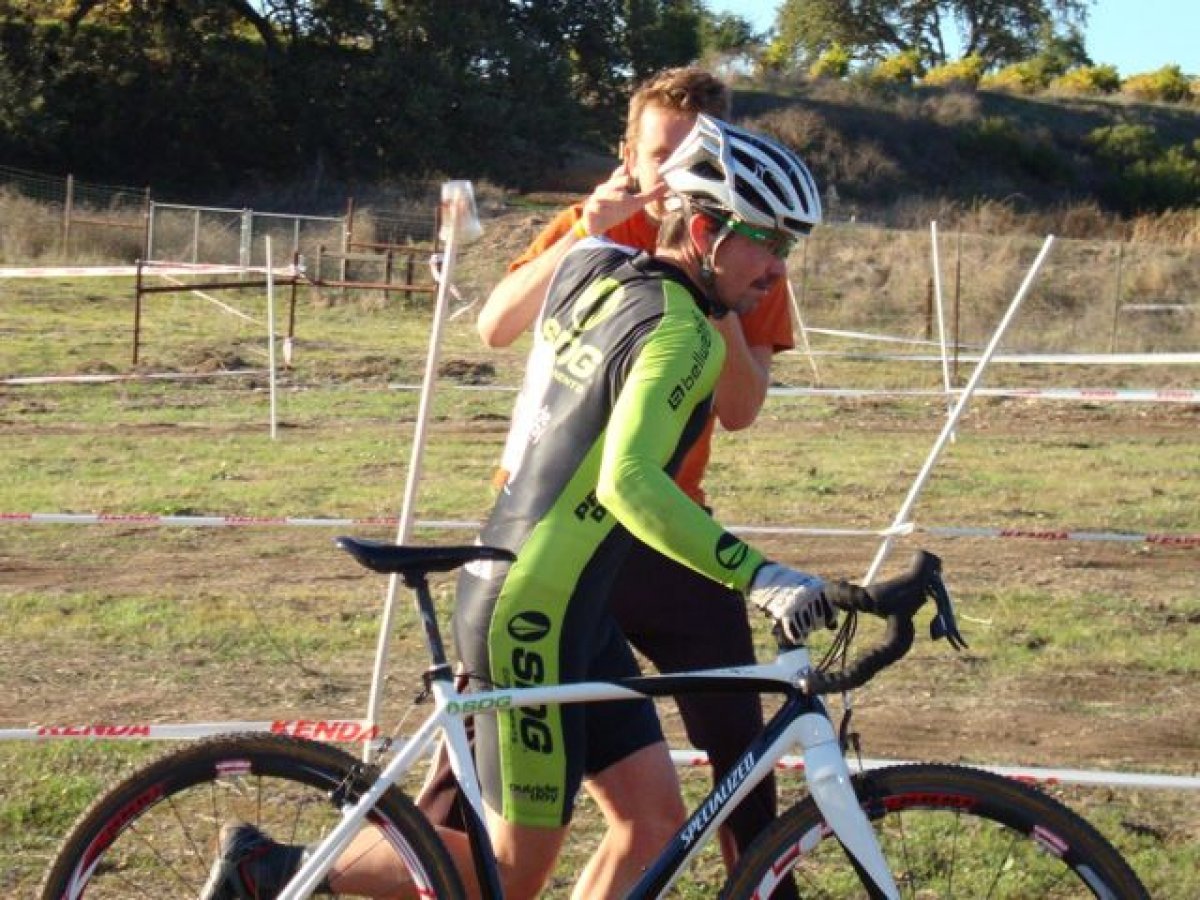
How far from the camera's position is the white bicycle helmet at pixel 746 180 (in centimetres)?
353

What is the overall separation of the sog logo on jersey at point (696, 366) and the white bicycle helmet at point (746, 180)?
234 mm

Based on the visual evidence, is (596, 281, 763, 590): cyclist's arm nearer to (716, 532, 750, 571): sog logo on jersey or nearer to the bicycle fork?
(716, 532, 750, 571): sog logo on jersey

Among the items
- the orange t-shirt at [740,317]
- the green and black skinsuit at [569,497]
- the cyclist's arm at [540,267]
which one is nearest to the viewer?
the green and black skinsuit at [569,497]

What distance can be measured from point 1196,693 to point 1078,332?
19685mm

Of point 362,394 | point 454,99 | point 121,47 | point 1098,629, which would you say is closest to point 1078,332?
point 362,394

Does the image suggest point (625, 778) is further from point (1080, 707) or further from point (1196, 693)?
point (1196, 693)

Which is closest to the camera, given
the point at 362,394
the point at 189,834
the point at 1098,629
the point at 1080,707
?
the point at 189,834

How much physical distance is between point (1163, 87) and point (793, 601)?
2576 inches

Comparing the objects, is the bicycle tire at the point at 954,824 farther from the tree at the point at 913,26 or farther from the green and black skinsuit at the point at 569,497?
the tree at the point at 913,26

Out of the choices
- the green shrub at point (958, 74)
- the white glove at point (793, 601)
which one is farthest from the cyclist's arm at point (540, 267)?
the green shrub at point (958, 74)

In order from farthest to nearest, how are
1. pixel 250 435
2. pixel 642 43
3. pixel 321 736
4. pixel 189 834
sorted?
pixel 642 43 → pixel 250 435 → pixel 321 736 → pixel 189 834

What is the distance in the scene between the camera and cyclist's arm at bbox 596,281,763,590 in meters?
3.30

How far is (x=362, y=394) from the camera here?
61.7 feet

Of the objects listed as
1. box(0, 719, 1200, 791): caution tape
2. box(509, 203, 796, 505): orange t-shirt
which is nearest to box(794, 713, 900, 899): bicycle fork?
box(509, 203, 796, 505): orange t-shirt
